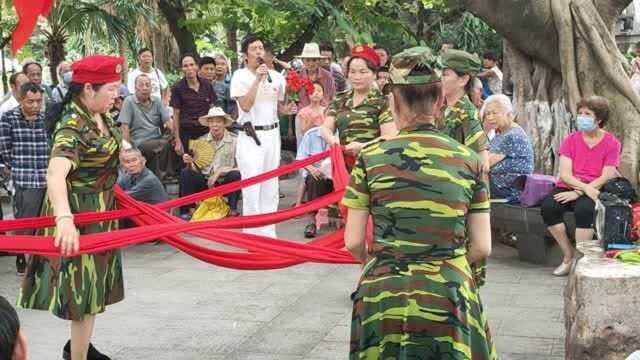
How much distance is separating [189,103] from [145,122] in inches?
→ 21.6

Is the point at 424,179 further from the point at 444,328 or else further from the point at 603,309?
the point at 603,309

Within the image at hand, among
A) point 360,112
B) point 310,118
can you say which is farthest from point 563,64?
point 360,112

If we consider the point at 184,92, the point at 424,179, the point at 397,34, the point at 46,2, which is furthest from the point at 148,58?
the point at 424,179

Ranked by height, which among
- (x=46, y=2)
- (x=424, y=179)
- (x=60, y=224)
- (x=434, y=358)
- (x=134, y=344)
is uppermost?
(x=46, y=2)

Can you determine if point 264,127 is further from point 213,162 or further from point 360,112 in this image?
point 360,112

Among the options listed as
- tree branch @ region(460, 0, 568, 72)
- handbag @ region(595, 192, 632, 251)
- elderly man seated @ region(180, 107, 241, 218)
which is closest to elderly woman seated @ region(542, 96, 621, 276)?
handbag @ region(595, 192, 632, 251)

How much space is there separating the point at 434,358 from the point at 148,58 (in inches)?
384

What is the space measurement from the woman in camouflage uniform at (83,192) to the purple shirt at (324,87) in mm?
6579

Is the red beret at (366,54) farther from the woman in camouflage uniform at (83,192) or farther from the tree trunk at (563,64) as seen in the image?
the tree trunk at (563,64)

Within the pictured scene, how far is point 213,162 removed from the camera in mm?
10570

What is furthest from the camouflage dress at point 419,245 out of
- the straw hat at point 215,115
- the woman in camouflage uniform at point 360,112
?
the straw hat at point 215,115

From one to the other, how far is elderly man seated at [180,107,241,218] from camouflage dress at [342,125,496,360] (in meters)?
6.91

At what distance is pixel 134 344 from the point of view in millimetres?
6309

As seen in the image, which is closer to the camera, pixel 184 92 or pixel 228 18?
pixel 184 92
